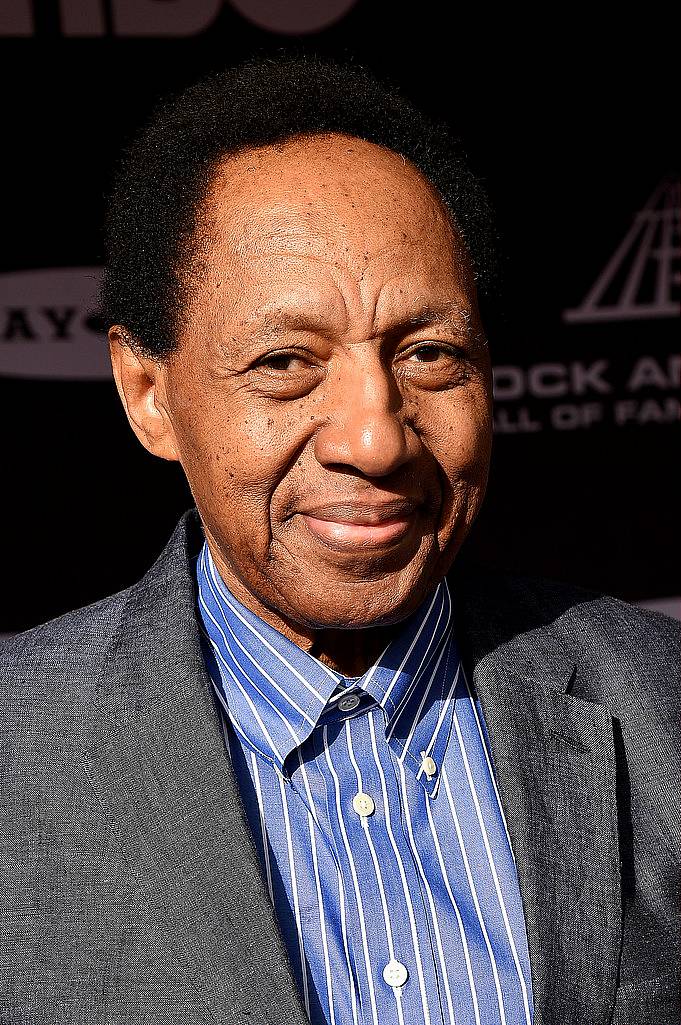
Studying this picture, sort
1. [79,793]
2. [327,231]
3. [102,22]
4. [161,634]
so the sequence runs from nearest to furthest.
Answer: [327,231] → [79,793] → [161,634] → [102,22]

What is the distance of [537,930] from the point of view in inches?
57.7

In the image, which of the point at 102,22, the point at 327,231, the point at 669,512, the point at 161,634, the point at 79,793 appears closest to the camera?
the point at 327,231

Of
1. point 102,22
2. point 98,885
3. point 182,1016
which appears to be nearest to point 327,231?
point 98,885

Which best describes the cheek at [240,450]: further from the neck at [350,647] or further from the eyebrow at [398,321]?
the neck at [350,647]

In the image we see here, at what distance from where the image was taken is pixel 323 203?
1.38m

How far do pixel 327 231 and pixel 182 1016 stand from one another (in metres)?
0.91

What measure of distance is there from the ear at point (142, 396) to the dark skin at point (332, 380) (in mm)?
75

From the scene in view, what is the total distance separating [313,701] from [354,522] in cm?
26

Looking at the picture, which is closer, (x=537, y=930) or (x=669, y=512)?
(x=537, y=930)

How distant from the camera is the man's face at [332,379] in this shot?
137 centimetres

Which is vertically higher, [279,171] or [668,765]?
[279,171]

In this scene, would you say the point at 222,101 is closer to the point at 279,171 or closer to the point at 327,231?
the point at 279,171

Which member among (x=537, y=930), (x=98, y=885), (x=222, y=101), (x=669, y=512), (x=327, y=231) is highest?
(x=222, y=101)

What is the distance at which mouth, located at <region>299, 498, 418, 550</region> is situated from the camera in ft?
4.60
